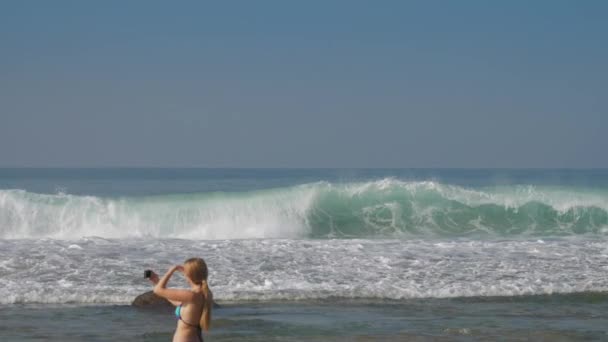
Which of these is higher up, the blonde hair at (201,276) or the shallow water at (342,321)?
the blonde hair at (201,276)

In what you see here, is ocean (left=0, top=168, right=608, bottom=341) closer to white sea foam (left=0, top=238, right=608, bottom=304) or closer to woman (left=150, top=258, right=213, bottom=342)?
white sea foam (left=0, top=238, right=608, bottom=304)

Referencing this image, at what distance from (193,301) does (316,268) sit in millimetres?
8026

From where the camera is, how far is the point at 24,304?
13.2m

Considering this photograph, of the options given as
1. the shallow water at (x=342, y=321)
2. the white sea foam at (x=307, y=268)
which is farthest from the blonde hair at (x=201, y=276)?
the white sea foam at (x=307, y=268)

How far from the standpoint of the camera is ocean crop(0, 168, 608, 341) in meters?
11.8

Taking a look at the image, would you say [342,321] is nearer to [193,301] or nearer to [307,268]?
[307,268]

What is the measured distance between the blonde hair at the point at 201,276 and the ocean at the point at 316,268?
9.84 feet

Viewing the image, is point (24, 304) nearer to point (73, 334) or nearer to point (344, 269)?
point (73, 334)

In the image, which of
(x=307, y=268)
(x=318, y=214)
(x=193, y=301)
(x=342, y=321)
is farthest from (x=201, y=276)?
(x=318, y=214)

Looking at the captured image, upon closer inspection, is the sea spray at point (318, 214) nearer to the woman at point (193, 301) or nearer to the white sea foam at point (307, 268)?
the white sea foam at point (307, 268)

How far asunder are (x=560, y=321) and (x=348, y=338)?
301 cm

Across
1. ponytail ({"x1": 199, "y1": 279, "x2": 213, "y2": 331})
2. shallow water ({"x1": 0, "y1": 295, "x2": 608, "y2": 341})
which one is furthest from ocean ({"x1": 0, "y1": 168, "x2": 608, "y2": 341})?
ponytail ({"x1": 199, "y1": 279, "x2": 213, "y2": 331})

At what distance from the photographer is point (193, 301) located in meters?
7.94

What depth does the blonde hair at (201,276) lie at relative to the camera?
771cm
